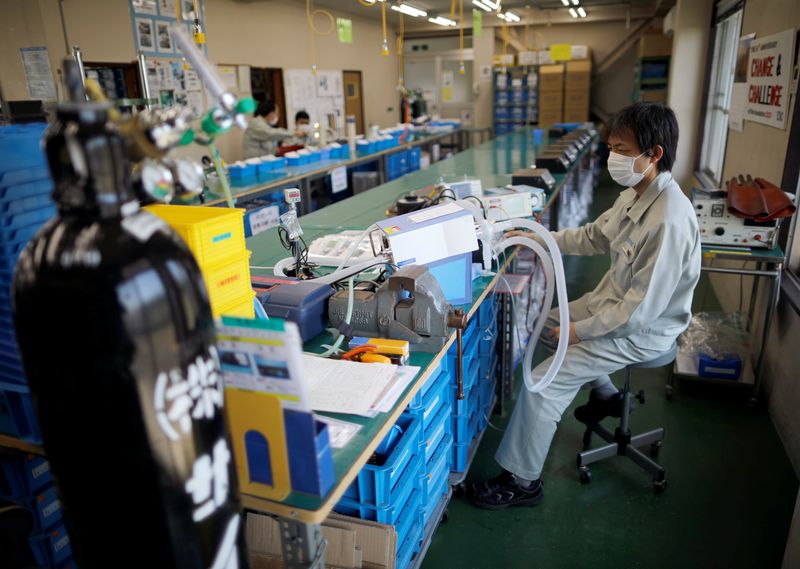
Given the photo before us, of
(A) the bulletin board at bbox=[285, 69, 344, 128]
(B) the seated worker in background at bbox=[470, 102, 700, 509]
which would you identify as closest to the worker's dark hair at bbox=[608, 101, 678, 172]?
(B) the seated worker in background at bbox=[470, 102, 700, 509]

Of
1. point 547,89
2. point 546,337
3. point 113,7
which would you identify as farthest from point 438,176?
point 547,89

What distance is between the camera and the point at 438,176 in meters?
4.79

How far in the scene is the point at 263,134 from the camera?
598 cm

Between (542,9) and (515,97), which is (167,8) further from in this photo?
(542,9)

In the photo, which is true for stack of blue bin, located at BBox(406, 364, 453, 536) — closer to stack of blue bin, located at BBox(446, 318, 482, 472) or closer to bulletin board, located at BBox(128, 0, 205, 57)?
stack of blue bin, located at BBox(446, 318, 482, 472)

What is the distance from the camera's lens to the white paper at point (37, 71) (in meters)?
3.20

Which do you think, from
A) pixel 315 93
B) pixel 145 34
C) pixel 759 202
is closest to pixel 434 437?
pixel 759 202

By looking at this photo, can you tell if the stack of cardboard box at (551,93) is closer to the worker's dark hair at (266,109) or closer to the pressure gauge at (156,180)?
the worker's dark hair at (266,109)

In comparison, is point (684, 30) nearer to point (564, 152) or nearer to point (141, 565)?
point (564, 152)

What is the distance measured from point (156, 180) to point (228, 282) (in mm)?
436

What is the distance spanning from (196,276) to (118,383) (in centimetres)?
19

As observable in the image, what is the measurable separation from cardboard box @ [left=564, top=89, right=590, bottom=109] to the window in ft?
14.0

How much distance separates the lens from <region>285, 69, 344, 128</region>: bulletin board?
866 cm

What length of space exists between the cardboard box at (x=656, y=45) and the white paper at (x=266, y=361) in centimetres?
1010
